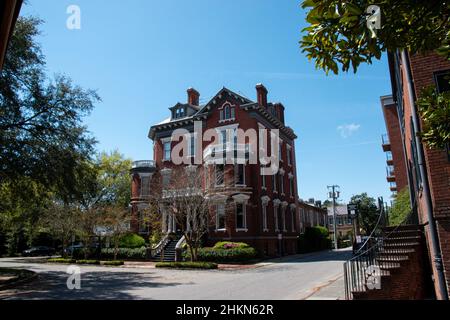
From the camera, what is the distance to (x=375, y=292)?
9148mm

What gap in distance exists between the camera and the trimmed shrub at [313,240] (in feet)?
133

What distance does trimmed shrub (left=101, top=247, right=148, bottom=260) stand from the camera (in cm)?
3095

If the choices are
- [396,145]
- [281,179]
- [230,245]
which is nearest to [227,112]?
[281,179]

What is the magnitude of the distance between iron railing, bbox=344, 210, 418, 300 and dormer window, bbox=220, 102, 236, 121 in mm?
23682

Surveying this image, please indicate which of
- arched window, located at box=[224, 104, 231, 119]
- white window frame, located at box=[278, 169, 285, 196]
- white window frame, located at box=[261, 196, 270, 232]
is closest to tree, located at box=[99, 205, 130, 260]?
white window frame, located at box=[261, 196, 270, 232]

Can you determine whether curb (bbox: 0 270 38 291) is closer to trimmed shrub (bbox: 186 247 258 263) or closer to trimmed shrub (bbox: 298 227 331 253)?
trimmed shrub (bbox: 186 247 258 263)

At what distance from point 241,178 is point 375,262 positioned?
21.2 metres

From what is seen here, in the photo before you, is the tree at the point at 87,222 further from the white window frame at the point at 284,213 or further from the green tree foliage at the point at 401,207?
the green tree foliage at the point at 401,207

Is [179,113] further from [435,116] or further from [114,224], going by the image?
[435,116]

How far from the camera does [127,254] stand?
1257 inches

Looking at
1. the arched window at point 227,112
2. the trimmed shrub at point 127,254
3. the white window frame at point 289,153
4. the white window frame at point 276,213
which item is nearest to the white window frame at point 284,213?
the white window frame at point 276,213
